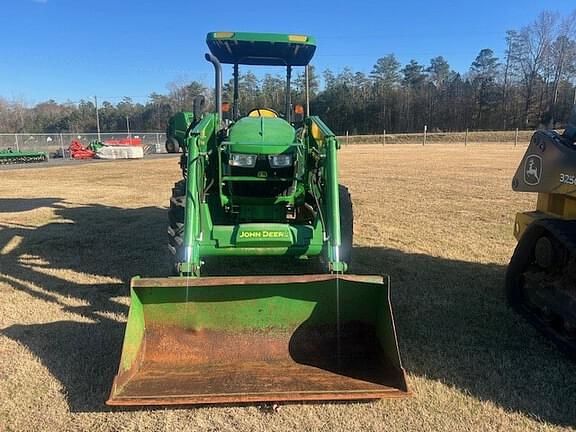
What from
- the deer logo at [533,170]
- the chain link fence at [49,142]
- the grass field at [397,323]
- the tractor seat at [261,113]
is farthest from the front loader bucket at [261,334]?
the chain link fence at [49,142]

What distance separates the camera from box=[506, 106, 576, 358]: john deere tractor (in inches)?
144

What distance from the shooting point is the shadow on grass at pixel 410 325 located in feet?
10.5

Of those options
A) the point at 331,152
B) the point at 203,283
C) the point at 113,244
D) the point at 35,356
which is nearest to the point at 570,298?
the point at 331,152

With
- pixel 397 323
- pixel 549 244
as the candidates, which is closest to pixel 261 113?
pixel 397 323

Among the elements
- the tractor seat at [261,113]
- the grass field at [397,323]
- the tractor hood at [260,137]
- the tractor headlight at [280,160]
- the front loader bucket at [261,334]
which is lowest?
the grass field at [397,323]

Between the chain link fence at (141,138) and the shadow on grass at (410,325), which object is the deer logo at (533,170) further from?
the chain link fence at (141,138)

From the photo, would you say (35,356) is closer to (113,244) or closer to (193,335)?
(193,335)

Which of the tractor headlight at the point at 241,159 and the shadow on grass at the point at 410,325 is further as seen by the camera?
the tractor headlight at the point at 241,159

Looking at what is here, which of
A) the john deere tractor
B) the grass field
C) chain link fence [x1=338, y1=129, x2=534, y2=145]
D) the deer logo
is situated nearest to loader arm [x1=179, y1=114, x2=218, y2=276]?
the grass field

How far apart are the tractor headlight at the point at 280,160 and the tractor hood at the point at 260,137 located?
0.05 meters

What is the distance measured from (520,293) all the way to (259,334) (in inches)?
96.0

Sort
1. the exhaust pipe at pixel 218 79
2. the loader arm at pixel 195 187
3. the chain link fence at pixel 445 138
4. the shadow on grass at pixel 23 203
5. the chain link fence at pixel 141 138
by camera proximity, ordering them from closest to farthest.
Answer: the loader arm at pixel 195 187
the exhaust pipe at pixel 218 79
the shadow on grass at pixel 23 203
the chain link fence at pixel 141 138
the chain link fence at pixel 445 138

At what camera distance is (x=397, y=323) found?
418 centimetres

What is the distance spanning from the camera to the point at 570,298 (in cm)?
354
